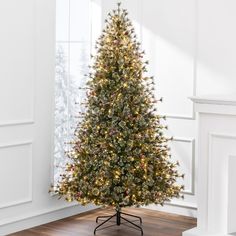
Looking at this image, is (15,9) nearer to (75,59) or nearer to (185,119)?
(75,59)

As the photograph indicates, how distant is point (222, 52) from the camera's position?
5074 mm

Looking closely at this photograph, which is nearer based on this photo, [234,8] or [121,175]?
[121,175]

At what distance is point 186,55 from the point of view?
5281 mm

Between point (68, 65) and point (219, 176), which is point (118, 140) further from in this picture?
point (68, 65)

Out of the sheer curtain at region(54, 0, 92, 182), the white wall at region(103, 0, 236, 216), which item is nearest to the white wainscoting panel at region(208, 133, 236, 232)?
the white wall at region(103, 0, 236, 216)

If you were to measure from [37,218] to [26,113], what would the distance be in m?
0.86

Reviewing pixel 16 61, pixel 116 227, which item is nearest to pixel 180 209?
pixel 116 227

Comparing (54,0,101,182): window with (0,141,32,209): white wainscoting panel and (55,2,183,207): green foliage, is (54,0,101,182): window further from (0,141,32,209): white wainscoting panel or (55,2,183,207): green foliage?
(55,2,183,207): green foliage

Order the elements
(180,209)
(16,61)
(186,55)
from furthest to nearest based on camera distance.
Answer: (180,209) → (186,55) → (16,61)

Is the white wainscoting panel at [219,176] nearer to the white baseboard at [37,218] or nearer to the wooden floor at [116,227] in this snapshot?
the wooden floor at [116,227]

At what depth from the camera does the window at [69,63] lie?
17.1 feet

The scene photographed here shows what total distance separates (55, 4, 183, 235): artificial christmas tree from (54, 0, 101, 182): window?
0.51 m

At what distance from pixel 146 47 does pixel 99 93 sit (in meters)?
1.02

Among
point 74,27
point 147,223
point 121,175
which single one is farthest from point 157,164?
point 74,27
